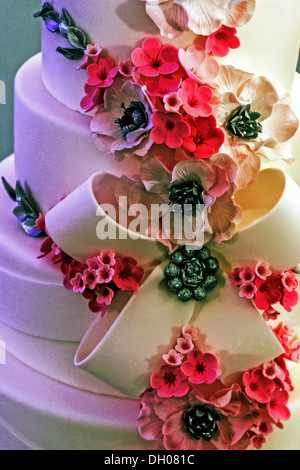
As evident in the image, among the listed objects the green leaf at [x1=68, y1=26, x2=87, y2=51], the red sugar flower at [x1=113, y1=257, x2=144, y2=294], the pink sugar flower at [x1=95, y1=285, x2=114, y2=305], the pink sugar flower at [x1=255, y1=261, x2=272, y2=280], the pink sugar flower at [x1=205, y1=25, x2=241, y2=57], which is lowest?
the pink sugar flower at [x1=95, y1=285, x2=114, y2=305]

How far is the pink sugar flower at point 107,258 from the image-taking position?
4.46ft

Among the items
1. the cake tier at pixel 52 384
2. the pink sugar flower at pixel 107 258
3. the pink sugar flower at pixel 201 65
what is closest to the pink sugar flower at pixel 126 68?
the pink sugar flower at pixel 201 65

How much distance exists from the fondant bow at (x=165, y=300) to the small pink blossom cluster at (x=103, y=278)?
0.06 ft

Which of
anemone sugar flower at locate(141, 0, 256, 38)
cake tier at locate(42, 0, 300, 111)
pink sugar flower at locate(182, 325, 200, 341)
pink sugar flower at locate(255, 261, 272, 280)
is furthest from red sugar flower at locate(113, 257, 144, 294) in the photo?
anemone sugar flower at locate(141, 0, 256, 38)

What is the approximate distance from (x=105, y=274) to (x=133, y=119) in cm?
30

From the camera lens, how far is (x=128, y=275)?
138cm

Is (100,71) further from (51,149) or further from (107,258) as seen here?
(107,258)

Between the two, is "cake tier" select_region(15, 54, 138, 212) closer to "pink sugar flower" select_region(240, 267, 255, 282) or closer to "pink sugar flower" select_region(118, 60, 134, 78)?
"pink sugar flower" select_region(118, 60, 134, 78)

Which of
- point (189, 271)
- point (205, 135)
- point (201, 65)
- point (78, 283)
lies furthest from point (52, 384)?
point (201, 65)

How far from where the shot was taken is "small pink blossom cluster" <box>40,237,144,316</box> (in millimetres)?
1360

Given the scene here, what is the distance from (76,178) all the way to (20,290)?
29 cm

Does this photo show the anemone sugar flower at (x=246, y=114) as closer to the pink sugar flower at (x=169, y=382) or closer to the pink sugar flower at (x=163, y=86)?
the pink sugar flower at (x=163, y=86)

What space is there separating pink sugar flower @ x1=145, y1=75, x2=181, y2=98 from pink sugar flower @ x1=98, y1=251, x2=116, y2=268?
0.31 meters
